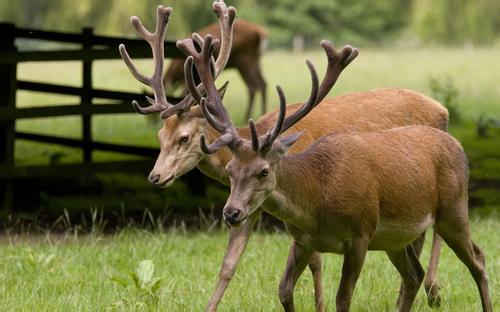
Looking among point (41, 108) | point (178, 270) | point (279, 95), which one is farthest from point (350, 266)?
point (41, 108)

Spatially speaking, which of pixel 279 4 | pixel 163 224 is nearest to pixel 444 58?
pixel 279 4

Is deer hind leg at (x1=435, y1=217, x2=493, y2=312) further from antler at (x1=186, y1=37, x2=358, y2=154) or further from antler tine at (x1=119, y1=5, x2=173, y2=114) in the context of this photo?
antler tine at (x1=119, y1=5, x2=173, y2=114)

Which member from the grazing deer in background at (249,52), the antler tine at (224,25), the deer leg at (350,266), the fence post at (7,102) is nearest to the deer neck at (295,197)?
the deer leg at (350,266)

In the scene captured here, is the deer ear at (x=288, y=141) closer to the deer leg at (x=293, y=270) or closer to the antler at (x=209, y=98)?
the antler at (x=209, y=98)

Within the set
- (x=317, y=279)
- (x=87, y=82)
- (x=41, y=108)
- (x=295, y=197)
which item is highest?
(x=295, y=197)

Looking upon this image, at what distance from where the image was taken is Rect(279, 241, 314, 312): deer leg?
19.3 feet

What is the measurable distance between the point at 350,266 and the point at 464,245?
833mm

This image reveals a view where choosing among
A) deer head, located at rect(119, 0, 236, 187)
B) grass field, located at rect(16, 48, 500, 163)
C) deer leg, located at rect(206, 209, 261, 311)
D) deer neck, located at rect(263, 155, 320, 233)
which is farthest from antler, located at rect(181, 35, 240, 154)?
grass field, located at rect(16, 48, 500, 163)

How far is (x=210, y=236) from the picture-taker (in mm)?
9047

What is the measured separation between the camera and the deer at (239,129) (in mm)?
6320

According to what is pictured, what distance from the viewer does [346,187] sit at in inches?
218

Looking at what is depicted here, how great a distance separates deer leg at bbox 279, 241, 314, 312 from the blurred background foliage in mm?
17872

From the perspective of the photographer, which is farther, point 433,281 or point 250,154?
point 433,281

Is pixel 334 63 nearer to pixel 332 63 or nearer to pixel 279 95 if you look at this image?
pixel 332 63
